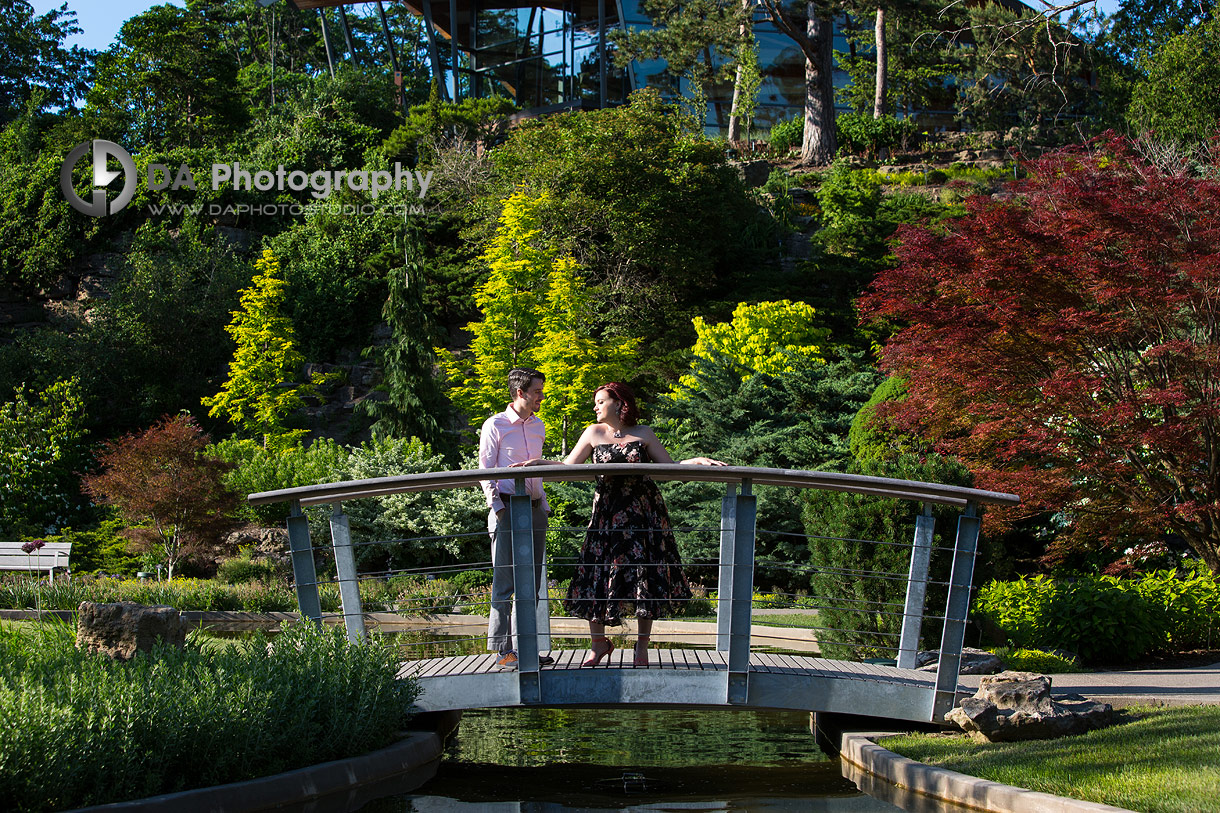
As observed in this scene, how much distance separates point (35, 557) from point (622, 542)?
1186 cm

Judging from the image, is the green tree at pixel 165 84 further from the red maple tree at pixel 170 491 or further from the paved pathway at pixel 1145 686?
the paved pathway at pixel 1145 686

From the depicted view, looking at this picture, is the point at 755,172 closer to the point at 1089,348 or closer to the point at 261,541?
the point at 261,541

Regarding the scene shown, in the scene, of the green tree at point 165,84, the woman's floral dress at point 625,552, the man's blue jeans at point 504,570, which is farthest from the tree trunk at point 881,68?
the man's blue jeans at point 504,570

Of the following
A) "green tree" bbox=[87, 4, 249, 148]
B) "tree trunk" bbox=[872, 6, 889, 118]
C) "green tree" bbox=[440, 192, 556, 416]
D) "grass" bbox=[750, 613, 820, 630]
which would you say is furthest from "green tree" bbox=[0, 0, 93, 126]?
"grass" bbox=[750, 613, 820, 630]

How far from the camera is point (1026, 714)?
5.37 m

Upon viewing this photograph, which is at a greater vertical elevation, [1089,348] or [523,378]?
[523,378]

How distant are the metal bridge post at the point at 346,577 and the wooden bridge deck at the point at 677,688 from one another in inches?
17.1

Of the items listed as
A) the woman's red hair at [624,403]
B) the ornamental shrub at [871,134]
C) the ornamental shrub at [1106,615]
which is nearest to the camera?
the woman's red hair at [624,403]

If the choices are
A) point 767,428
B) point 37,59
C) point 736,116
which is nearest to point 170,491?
point 767,428

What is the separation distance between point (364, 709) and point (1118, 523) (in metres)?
Answer: 7.38

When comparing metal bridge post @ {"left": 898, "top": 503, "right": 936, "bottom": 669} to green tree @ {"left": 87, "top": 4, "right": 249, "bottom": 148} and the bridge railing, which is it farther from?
green tree @ {"left": 87, "top": 4, "right": 249, "bottom": 148}

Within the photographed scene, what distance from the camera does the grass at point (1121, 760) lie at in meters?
4.06

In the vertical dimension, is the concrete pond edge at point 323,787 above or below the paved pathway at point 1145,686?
above

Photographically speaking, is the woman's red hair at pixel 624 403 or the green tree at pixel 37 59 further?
the green tree at pixel 37 59
